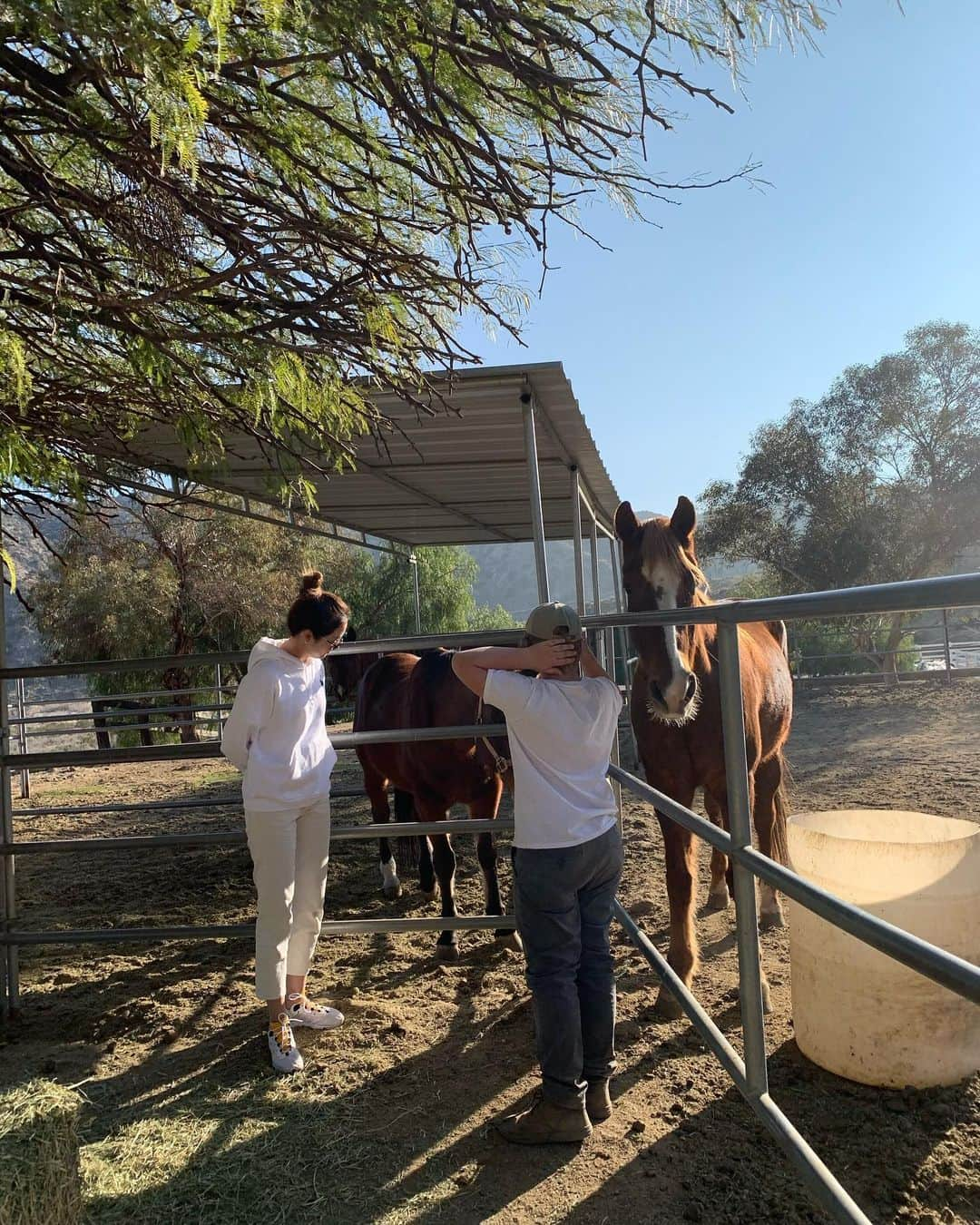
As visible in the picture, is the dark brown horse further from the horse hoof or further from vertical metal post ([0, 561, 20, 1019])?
the horse hoof

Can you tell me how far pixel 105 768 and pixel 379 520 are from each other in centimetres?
740

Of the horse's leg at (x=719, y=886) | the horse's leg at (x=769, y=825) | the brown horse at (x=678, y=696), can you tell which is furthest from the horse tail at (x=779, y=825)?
the brown horse at (x=678, y=696)

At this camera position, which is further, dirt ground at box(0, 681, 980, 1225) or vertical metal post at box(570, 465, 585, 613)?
vertical metal post at box(570, 465, 585, 613)

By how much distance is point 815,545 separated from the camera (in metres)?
21.5

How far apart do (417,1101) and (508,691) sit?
1.49 m

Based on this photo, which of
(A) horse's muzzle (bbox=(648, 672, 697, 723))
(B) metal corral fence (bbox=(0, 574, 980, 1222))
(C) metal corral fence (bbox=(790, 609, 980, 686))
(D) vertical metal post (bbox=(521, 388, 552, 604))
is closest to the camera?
(B) metal corral fence (bbox=(0, 574, 980, 1222))

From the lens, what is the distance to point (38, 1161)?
196cm

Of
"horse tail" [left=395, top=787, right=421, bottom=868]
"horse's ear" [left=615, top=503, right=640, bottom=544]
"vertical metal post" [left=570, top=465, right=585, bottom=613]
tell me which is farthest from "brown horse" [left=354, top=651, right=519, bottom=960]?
"vertical metal post" [left=570, top=465, right=585, bottom=613]

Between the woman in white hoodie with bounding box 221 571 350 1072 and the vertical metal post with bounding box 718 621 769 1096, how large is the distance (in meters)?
1.63

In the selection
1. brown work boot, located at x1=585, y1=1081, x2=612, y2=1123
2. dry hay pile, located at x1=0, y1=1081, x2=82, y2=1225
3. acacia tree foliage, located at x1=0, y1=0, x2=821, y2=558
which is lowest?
brown work boot, located at x1=585, y1=1081, x2=612, y2=1123

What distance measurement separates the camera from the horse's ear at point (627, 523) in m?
3.29

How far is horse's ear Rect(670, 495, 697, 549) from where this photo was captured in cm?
332

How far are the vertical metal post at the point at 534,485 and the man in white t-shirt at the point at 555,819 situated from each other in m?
2.01

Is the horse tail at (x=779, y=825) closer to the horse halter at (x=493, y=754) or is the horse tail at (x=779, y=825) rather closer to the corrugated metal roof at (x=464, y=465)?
the horse halter at (x=493, y=754)
